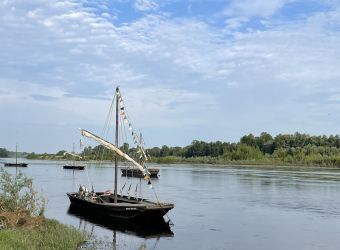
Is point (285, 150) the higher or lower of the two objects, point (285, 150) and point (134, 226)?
the higher

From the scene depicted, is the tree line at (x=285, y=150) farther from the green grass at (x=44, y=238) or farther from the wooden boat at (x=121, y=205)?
the green grass at (x=44, y=238)

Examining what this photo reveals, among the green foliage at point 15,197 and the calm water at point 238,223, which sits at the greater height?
the green foliage at point 15,197

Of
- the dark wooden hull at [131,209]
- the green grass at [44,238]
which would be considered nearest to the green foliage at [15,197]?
the green grass at [44,238]

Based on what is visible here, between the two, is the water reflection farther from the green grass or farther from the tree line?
the tree line

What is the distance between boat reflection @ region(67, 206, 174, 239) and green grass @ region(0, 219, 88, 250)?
4.53 m

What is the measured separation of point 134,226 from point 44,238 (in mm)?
9750

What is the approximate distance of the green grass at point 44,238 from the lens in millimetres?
18625

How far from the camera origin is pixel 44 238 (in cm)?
2123

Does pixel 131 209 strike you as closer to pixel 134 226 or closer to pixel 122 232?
pixel 134 226

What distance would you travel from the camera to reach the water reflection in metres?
24.4

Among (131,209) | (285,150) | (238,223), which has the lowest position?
(238,223)

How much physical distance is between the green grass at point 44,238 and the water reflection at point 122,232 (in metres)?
0.69

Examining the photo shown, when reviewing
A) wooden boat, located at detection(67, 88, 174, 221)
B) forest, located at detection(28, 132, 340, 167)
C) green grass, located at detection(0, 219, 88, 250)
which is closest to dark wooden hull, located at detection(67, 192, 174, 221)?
wooden boat, located at detection(67, 88, 174, 221)

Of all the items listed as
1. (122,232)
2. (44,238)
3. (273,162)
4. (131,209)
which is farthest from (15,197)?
(273,162)
